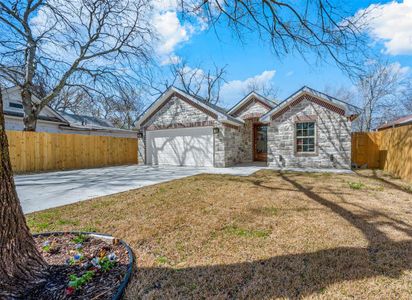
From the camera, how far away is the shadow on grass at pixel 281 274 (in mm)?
2047

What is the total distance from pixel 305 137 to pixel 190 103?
21.1 feet

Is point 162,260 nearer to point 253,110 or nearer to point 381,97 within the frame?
point 253,110

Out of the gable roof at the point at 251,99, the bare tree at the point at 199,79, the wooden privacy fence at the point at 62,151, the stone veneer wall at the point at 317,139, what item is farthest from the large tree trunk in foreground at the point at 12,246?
the bare tree at the point at 199,79

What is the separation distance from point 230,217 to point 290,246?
1335 millimetres

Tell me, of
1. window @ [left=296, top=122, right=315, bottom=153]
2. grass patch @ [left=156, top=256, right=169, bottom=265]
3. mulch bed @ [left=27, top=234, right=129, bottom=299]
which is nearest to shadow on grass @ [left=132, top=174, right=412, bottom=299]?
grass patch @ [left=156, top=256, right=169, bottom=265]

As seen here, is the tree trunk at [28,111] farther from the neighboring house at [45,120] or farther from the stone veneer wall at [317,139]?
the stone veneer wall at [317,139]

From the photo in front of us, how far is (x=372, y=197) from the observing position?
5.37m

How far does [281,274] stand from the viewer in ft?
7.52

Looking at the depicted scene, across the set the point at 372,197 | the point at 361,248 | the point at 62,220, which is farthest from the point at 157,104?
the point at 361,248

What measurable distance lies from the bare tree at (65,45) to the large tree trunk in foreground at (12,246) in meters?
8.12

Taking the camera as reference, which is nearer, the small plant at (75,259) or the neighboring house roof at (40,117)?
the small plant at (75,259)

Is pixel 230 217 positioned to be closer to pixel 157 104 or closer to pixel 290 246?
pixel 290 246

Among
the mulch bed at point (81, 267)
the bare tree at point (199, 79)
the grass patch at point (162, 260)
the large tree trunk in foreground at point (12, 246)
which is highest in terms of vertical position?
the bare tree at point (199, 79)

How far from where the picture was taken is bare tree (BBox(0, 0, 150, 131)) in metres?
8.81
